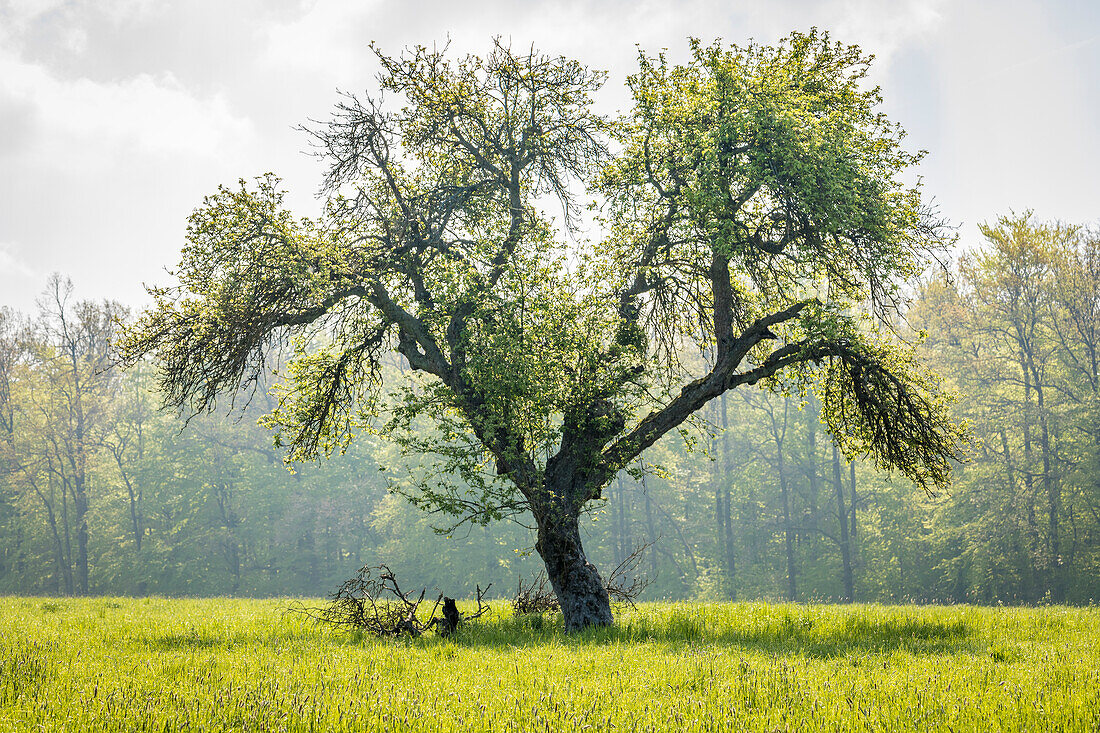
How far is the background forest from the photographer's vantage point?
3697cm

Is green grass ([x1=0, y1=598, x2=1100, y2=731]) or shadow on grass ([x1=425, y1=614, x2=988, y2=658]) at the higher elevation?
green grass ([x1=0, y1=598, x2=1100, y2=731])

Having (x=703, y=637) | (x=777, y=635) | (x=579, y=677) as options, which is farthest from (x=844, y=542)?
(x=579, y=677)

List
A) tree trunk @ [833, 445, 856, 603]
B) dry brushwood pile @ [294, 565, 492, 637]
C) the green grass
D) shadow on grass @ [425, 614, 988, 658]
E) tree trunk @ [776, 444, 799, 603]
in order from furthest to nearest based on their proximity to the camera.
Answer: tree trunk @ [776, 444, 799, 603] < tree trunk @ [833, 445, 856, 603] < dry brushwood pile @ [294, 565, 492, 637] < shadow on grass @ [425, 614, 988, 658] < the green grass

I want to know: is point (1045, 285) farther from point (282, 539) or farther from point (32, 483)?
point (32, 483)

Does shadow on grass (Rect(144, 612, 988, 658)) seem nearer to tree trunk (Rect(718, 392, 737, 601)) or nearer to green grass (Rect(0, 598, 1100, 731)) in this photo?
green grass (Rect(0, 598, 1100, 731))

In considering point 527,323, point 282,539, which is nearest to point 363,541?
point 282,539

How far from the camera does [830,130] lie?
481 inches

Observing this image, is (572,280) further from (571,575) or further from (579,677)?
(579,677)

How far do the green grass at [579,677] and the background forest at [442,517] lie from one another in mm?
28633

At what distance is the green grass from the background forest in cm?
2863

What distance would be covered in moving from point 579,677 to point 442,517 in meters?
39.5

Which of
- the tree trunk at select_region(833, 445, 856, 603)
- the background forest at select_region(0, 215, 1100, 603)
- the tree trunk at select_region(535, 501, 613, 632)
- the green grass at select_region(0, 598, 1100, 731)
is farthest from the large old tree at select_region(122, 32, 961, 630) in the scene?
the tree trunk at select_region(833, 445, 856, 603)

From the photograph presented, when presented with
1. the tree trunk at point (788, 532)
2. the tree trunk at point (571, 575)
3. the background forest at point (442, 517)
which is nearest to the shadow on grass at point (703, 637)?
the tree trunk at point (571, 575)

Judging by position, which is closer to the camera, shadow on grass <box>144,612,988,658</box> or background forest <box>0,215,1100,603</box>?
shadow on grass <box>144,612,988,658</box>
